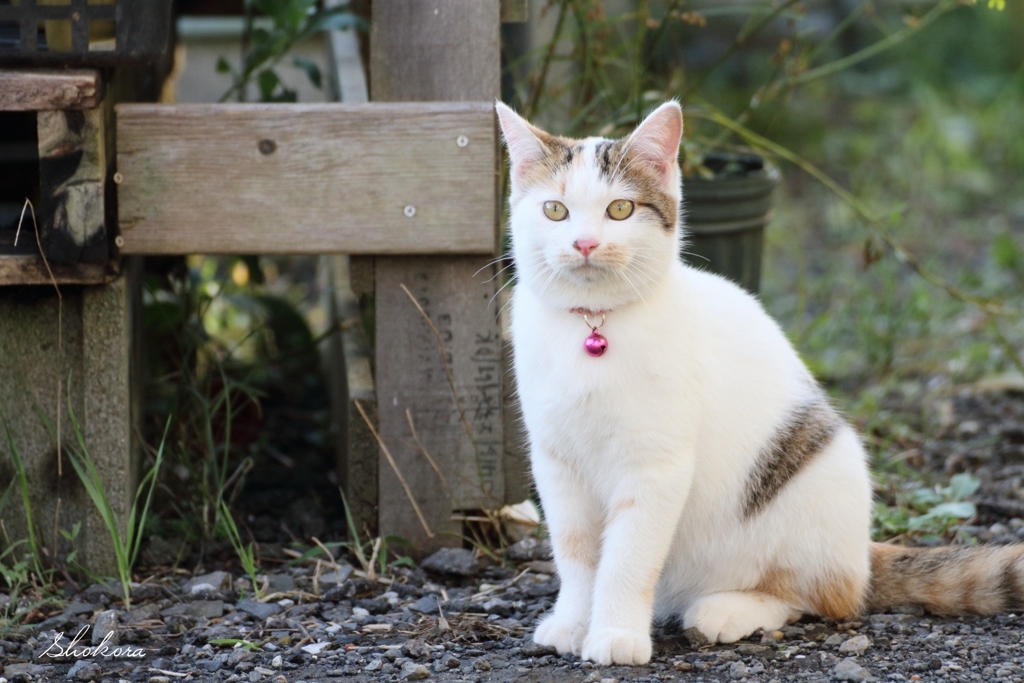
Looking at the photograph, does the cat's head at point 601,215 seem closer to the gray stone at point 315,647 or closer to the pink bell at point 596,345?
the pink bell at point 596,345

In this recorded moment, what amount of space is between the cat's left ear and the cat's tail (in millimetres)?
1115

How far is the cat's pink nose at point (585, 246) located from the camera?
2287mm

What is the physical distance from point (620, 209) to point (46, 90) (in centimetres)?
137

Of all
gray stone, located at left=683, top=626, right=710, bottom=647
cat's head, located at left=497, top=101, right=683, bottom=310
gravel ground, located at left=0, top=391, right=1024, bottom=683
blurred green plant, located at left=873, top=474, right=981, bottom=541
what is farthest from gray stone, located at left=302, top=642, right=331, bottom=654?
blurred green plant, located at left=873, top=474, right=981, bottom=541

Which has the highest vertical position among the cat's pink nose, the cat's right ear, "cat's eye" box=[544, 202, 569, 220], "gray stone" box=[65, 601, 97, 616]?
the cat's right ear

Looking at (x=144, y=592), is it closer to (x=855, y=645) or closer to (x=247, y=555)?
(x=247, y=555)

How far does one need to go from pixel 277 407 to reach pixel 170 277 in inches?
29.8

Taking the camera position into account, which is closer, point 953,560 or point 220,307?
point 953,560

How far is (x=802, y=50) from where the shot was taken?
3936mm

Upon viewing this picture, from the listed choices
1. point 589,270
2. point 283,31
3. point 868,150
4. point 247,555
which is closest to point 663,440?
point 589,270

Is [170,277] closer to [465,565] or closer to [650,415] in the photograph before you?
[465,565]

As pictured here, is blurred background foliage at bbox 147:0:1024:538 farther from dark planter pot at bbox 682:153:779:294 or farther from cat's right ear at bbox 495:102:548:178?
cat's right ear at bbox 495:102:548:178

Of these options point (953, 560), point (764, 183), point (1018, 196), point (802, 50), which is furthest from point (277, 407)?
point (1018, 196)

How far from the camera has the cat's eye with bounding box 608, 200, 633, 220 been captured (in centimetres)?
237
